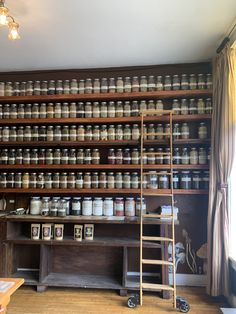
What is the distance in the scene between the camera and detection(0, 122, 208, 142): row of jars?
343cm

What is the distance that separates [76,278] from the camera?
10.9ft

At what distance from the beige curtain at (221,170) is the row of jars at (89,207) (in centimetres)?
93

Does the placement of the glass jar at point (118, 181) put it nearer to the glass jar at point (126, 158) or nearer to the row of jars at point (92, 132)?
the glass jar at point (126, 158)

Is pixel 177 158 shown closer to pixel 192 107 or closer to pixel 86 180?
pixel 192 107

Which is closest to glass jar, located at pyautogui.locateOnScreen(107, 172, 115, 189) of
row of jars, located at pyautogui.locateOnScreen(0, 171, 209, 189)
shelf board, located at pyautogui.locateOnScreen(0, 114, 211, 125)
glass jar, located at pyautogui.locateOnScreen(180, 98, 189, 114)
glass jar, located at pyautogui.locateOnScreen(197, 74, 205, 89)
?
row of jars, located at pyautogui.locateOnScreen(0, 171, 209, 189)

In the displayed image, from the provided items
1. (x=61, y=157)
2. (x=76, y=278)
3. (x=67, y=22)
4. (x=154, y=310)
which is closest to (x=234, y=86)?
(x=67, y=22)

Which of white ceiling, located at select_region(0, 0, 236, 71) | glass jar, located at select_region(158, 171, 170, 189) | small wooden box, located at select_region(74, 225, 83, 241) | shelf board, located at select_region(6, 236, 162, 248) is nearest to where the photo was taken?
white ceiling, located at select_region(0, 0, 236, 71)

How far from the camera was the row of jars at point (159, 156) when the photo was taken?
3324mm

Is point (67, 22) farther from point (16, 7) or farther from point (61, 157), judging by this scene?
point (61, 157)

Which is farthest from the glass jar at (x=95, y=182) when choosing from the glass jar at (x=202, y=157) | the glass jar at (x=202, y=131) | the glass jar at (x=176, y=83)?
the glass jar at (x=176, y=83)

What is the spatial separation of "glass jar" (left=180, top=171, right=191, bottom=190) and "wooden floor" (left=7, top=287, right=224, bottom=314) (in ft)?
4.38

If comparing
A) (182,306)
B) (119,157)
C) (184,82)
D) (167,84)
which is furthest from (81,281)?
(184,82)

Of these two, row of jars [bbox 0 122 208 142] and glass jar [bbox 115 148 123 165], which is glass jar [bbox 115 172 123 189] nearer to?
glass jar [bbox 115 148 123 165]

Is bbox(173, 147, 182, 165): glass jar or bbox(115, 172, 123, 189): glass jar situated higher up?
bbox(173, 147, 182, 165): glass jar
